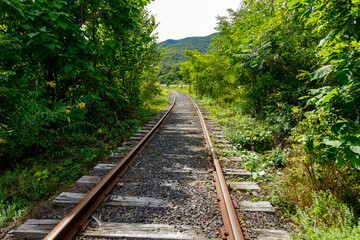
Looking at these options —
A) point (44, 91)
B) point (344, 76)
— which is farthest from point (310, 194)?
point (44, 91)

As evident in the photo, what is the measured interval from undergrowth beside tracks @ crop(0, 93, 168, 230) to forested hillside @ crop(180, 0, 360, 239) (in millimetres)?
3301

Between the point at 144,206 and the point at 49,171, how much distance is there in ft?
6.72

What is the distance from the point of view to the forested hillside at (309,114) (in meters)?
1.92

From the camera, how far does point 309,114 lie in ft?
9.37

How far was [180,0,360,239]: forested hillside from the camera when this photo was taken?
1925mm

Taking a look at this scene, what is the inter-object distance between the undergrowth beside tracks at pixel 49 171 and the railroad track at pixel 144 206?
1.00ft

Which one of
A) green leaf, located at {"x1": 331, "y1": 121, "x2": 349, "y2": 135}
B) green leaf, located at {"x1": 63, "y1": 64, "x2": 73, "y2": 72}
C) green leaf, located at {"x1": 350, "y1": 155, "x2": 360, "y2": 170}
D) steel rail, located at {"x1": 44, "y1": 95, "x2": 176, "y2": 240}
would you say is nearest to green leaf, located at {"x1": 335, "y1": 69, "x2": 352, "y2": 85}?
green leaf, located at {"x1": 331, "y1": 121, "x2": 349, "y2": 135}

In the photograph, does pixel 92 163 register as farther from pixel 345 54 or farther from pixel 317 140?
pixel 345 54

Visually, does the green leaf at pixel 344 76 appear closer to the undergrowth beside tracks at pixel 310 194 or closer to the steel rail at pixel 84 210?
the undergrowth beside tracks at pixel 310 194

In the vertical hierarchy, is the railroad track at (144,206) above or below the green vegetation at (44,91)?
below

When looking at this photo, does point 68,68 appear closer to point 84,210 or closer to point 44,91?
point 44,91

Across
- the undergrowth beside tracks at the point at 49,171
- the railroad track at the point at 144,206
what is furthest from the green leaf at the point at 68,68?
the railroad track at the point at 144,206

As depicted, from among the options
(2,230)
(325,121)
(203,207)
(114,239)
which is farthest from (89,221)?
(325,121)

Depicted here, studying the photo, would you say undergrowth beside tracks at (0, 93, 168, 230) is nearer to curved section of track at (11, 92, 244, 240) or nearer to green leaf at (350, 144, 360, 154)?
curved section of track at (11, 92, 244, 240)
